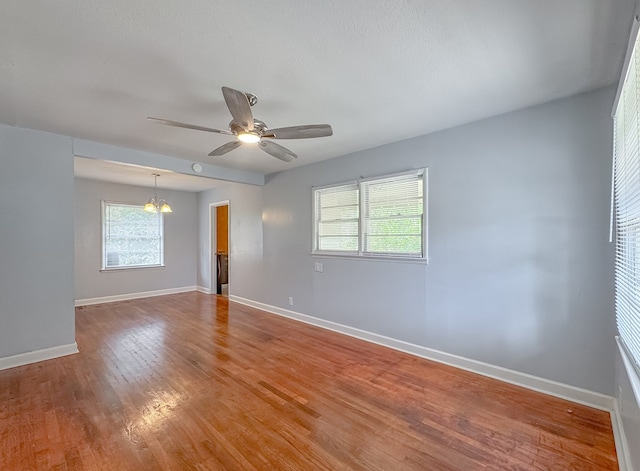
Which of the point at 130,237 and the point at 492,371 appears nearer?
the point at 492,371

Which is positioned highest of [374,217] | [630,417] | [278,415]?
[374,217]

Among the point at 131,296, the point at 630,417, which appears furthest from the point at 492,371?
the point at 131,296

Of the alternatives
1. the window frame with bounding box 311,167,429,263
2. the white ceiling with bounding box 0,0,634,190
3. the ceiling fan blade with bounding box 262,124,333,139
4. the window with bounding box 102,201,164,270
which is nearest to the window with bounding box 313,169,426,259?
the window frame with bounding box 311,167,429,263

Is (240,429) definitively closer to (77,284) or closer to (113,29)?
(113,29)

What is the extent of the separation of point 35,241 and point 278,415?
11.0 feet

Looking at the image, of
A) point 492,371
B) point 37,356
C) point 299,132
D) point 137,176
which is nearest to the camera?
point 299,132

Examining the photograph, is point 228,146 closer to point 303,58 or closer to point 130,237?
point 303,58

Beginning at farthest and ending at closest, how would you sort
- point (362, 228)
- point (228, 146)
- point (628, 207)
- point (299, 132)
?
1. point (362, 228)
2. point (228, 146)
3. point (299, 132)
4. point (628, 207)

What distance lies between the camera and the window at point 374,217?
350 centimetres

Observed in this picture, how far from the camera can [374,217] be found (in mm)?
3904

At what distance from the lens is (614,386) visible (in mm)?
2275

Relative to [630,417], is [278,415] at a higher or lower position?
lower

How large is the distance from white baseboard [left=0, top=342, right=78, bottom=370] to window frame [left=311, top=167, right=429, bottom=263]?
3254mm

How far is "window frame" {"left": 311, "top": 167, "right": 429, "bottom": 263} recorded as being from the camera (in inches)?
133
